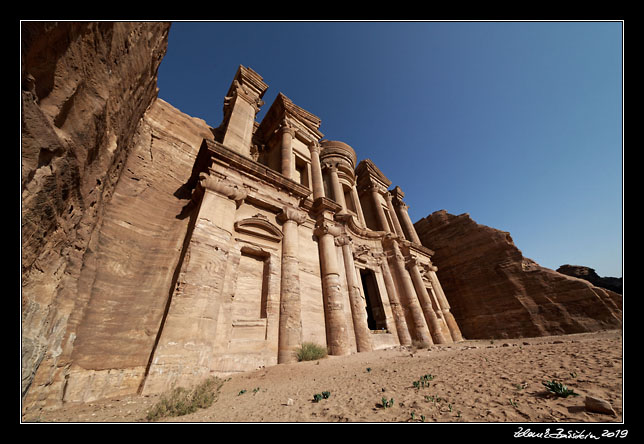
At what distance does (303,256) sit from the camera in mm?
10555

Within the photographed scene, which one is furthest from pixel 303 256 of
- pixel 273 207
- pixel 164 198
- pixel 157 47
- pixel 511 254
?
pixel 511 254

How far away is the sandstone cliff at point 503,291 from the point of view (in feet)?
48.3

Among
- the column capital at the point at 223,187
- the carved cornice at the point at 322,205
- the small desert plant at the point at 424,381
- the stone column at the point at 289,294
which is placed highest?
the carved cornice at the point at 322,205

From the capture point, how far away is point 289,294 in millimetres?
8242

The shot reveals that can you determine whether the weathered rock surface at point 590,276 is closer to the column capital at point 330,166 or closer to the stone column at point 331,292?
the column capital at point 330,166

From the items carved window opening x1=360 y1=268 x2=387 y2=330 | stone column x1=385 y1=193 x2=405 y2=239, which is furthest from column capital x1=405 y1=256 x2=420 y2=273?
carved window opening x1=360 y1=268 x2=387 y2=330

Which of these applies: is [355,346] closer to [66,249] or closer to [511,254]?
[66,249]

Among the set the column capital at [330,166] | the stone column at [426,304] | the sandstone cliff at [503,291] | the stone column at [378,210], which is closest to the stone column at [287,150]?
the column capital at [330,166]

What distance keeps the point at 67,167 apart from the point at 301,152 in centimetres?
1325

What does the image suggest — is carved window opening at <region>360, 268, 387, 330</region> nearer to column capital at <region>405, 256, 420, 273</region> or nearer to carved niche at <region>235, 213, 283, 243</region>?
column capital at <region>405, 256, 420, 273</region>

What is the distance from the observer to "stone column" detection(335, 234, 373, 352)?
992 cm

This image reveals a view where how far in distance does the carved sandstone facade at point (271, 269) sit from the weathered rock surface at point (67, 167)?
1570 mm

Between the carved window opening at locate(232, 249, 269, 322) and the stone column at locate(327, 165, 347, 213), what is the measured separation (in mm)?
8644

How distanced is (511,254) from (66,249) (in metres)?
25.0
